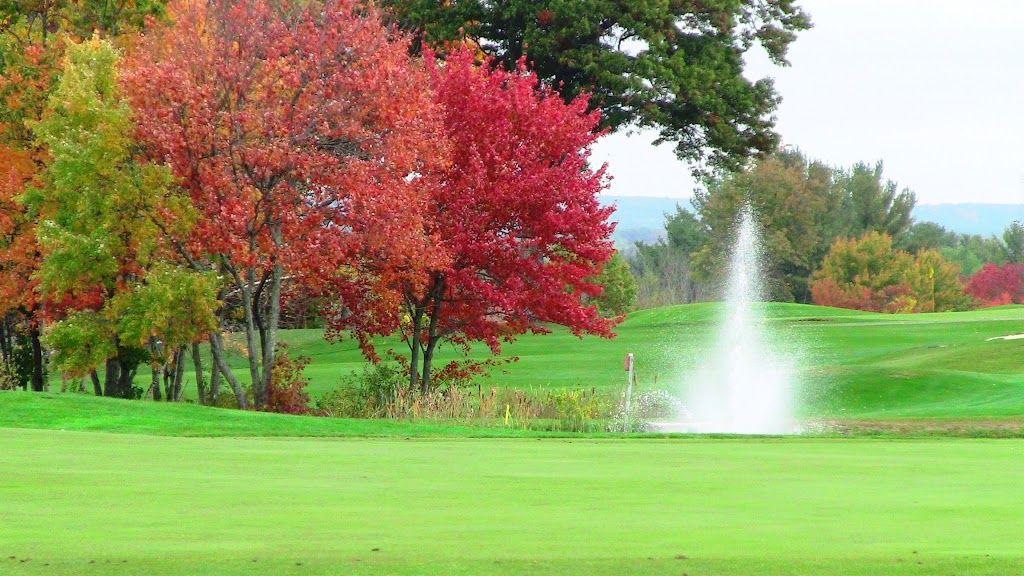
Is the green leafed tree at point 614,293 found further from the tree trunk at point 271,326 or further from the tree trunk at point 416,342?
the tree trunk at point 271,326

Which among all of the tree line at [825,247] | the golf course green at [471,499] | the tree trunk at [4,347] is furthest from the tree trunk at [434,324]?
the tree line at [825,247]

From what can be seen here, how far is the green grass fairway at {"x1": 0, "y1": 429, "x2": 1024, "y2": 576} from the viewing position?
6027 millimetres

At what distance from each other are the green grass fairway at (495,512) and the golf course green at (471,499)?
0.02 meters

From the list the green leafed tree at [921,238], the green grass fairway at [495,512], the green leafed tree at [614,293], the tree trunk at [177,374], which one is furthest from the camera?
the green leafed tree at [921,238]

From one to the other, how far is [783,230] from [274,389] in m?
61.5

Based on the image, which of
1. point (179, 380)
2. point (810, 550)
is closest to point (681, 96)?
point (179, 380)

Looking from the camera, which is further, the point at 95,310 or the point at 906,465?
the point at 95,310

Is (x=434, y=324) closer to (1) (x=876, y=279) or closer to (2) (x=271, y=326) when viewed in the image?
(2) (x=271, y=326)

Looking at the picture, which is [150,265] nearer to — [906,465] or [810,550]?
[906,465]

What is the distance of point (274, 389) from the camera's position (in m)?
24.1

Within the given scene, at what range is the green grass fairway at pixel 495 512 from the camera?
603 centimetres

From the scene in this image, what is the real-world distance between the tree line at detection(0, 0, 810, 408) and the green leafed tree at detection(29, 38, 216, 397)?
0.04m

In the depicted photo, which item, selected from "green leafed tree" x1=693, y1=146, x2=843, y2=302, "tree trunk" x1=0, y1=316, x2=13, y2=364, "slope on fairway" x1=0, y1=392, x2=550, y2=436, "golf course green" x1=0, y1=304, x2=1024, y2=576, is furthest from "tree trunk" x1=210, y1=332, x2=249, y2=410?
"green leafed tree" x1=693, y1=146, x2=843, y2=302

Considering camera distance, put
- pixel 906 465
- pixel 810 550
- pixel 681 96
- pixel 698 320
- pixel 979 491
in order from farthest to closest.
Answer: pixel 698 320, pixel 681 96, pixel 906 465, pixel 979 491, pixel 810 550
